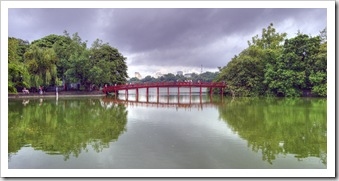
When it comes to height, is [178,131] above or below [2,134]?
below

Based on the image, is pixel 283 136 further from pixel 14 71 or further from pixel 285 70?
pixel 285 70

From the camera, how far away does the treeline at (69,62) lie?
2316cm

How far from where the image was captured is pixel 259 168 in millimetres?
5152

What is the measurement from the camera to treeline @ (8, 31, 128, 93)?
76.0 ft

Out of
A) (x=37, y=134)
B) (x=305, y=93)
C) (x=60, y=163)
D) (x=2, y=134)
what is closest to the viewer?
(x=2, y=134)

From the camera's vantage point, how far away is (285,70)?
2556cm

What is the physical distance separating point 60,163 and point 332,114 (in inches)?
210

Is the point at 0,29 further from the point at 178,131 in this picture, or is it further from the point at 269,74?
the point at 269,74

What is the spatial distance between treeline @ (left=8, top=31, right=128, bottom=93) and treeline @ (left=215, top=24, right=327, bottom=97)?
513 inches

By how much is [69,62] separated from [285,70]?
2085 centimetres

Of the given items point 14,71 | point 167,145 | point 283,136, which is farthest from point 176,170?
point 14,71

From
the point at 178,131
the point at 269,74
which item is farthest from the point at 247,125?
the point at 269,74

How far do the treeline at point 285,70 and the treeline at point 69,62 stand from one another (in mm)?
13036

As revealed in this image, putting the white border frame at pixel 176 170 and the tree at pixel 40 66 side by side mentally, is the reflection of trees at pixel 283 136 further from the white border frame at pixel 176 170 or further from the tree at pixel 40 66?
the tree at pixel 40 66
